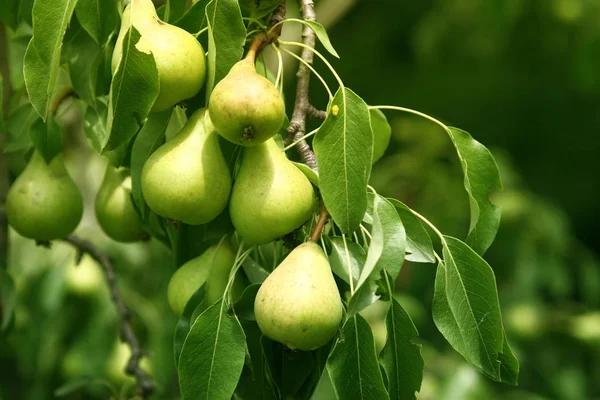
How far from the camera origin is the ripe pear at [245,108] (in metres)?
0.96

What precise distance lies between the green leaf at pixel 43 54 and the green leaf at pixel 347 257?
1.30 feet

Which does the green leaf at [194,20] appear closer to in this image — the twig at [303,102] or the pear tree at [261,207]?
the pear tree at [261,207]

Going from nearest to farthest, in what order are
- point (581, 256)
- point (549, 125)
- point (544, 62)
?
point (581, 256) → point (544, 62) → point (549, 125)

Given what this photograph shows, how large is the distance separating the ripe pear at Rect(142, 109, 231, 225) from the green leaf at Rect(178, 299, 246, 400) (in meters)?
0.13

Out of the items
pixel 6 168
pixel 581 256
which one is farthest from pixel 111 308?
pixel 581 256

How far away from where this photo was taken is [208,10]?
3.43ft

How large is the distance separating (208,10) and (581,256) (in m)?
2.70

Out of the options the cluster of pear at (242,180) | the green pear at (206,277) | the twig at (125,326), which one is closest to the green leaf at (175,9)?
the cluster of pear at (242,180)

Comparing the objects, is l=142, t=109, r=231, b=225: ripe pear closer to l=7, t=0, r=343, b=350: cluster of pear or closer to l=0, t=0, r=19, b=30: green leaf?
l=7, t=0, r=343, b=350: cluster of pear

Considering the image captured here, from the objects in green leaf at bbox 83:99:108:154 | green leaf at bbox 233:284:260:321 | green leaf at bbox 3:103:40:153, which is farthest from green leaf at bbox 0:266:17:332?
green leaf at bbox 233:284:260:321

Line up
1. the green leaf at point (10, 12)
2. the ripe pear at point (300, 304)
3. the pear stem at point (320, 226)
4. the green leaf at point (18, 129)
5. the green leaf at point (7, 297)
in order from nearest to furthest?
the ripe pear at point (300, 304), the pear stem at point (320, 226), the green leaf at point (10, 12), the green leaf at point (18, 129), the green leaf at point (7, 297)

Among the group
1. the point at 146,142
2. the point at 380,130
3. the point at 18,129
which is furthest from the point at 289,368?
the point at 18,129

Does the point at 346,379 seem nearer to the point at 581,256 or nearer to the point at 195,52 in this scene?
the point at 195,52

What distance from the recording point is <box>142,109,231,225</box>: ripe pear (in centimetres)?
102
